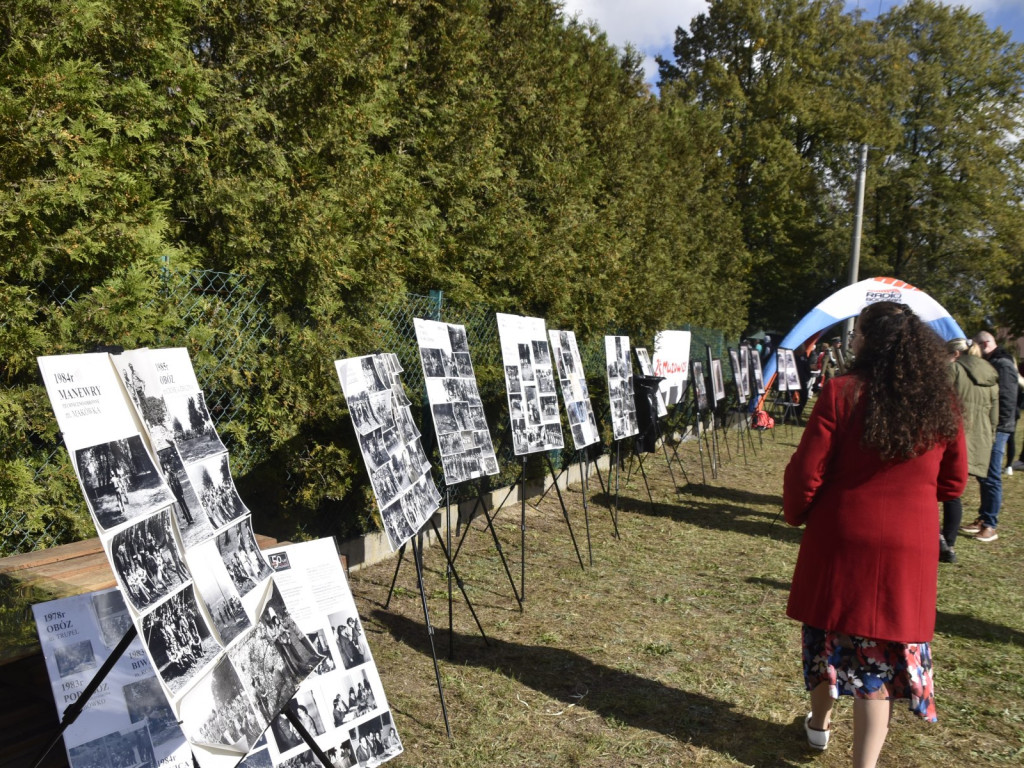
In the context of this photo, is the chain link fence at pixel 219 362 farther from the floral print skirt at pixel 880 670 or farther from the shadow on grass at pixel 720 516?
the floral print skirt at pixel 880 670

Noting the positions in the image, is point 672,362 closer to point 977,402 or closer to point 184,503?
point 977,402

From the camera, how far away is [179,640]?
6.50ft

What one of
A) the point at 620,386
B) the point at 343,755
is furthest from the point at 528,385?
the point at 343,755

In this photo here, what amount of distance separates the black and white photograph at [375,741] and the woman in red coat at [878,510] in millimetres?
1796

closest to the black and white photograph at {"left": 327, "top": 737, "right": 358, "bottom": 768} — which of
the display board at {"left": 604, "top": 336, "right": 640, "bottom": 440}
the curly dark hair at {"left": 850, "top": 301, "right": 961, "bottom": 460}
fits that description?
the curly dark hair at {"left": 850, "top": 301, "right": 961, "bottom": 460}

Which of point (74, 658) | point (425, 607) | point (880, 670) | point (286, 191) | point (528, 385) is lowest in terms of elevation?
point (880, 670)

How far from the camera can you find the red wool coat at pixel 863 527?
325cm

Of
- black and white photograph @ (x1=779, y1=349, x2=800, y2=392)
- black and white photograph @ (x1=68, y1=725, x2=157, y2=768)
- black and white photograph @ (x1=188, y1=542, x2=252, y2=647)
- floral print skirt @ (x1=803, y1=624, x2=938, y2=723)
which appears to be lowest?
black and white photograph @ (x1=779, y1=349, x2=800, y2=392)

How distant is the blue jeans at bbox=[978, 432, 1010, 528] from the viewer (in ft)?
27.0

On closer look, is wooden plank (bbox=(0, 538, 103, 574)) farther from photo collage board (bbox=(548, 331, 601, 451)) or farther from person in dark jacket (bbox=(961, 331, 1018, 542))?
person in dark jacket (bbox=(961, 331, 1018, 542))

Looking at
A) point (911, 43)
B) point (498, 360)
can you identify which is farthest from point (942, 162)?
point (498, 360)

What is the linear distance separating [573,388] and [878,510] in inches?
154

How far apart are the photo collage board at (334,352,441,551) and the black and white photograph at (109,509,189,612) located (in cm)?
165

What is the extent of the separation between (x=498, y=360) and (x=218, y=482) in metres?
5.54
